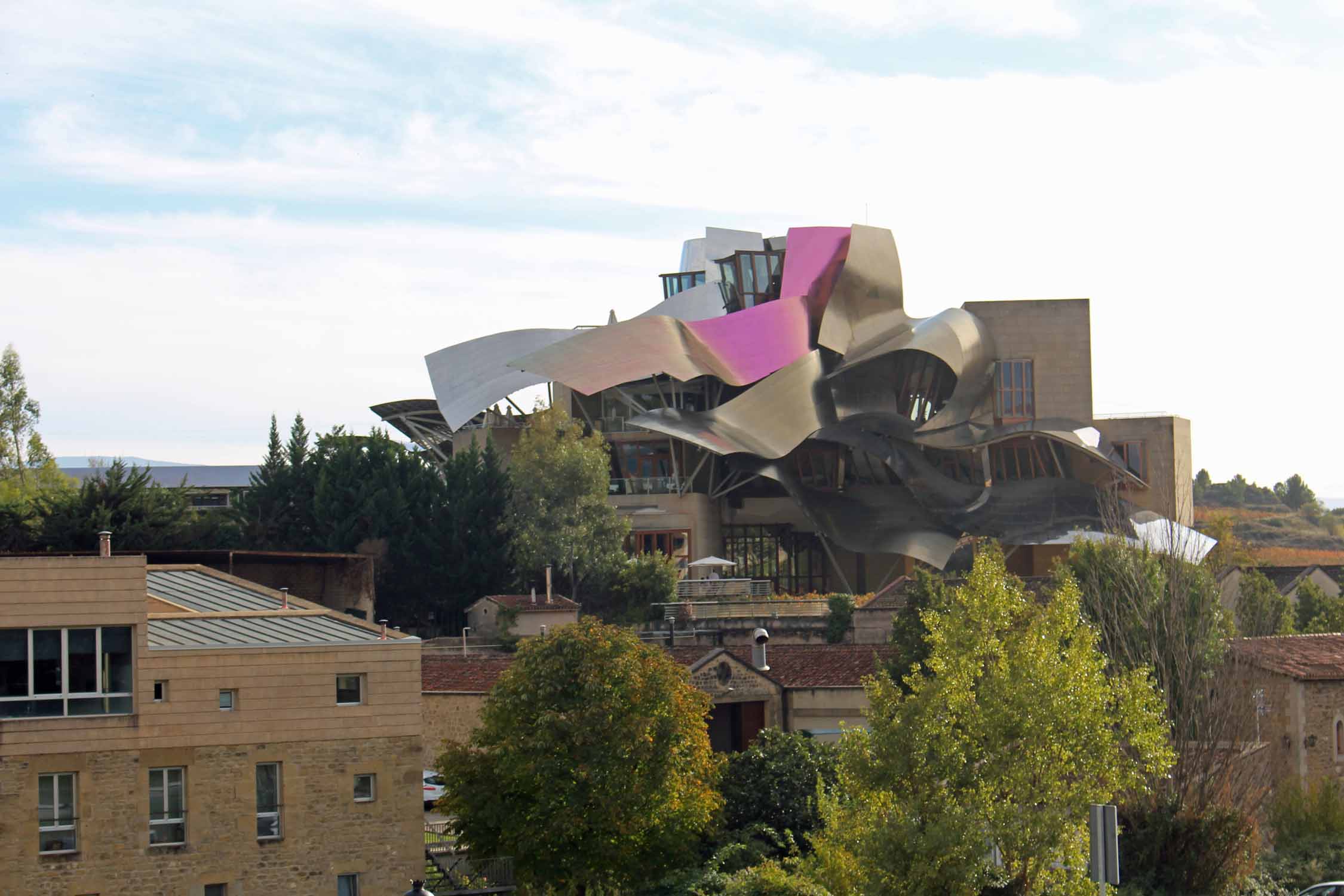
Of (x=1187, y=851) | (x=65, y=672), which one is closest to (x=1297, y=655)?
(x=1187, y=851)

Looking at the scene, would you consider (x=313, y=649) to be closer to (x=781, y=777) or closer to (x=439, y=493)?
(x=781, y=777)

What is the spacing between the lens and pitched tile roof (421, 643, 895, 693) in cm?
3550

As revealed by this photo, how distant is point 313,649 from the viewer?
25172 mm

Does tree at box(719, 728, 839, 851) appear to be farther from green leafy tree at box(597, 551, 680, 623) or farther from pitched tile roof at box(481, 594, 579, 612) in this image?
green leafy tree at box(597, 551, 680, 623)

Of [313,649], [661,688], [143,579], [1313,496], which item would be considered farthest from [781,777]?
[1313,496]

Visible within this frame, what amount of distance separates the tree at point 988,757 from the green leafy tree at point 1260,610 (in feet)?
41.4

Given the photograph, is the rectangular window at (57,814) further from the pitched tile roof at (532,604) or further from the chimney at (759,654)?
the pitched tile roof at (532,604)

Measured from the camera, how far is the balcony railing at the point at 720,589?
5606 centimetres

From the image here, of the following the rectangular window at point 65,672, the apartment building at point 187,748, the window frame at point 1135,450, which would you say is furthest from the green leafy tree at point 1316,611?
the rectangular window at point 65,672

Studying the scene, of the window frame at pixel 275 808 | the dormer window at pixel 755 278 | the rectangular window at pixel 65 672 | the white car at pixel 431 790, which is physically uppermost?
the dormer window at pixel 755 278

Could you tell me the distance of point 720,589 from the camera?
56938 mm

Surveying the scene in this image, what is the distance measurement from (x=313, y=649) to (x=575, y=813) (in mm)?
4528

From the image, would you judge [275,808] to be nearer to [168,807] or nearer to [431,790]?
[168,807]

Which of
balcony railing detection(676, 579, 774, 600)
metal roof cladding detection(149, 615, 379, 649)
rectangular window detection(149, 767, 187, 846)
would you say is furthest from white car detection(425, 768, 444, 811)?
balcony railing detection(676, 579, 774, 600)
